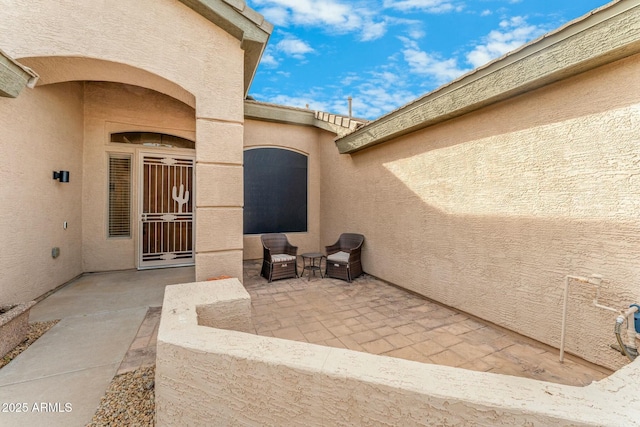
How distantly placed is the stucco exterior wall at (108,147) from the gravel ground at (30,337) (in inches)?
103

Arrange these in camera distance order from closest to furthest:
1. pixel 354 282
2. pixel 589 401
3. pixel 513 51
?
pixel 589 401 → pixel 513 51 → pixel 354 282

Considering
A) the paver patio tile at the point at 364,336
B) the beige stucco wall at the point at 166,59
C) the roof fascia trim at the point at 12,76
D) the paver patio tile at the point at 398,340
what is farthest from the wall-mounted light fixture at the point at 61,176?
the paver patio tile at the point at 398,340

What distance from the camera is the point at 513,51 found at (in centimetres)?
281

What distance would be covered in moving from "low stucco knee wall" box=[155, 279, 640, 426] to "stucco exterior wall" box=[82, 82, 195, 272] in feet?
16.8

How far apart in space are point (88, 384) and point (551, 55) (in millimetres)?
5513

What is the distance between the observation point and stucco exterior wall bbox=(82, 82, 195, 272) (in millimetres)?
5250

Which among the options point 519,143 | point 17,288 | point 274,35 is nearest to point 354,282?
point 519,143

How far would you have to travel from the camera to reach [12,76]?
2.68 metres

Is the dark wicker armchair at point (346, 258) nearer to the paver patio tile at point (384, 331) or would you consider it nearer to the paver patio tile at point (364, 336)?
the paver patio tile at point (384, 331)

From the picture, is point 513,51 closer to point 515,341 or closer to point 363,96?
point 515,341

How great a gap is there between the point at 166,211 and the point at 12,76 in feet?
11.8

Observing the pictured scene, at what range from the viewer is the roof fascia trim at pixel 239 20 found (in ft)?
11.0

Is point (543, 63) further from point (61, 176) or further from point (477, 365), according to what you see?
point (61, 176)

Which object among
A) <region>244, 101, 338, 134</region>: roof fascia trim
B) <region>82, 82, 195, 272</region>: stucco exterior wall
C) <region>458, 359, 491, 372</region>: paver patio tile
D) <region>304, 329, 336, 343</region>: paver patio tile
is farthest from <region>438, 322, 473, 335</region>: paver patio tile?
<region>82, 82, 195, 272</region>: stucco exterior wall
